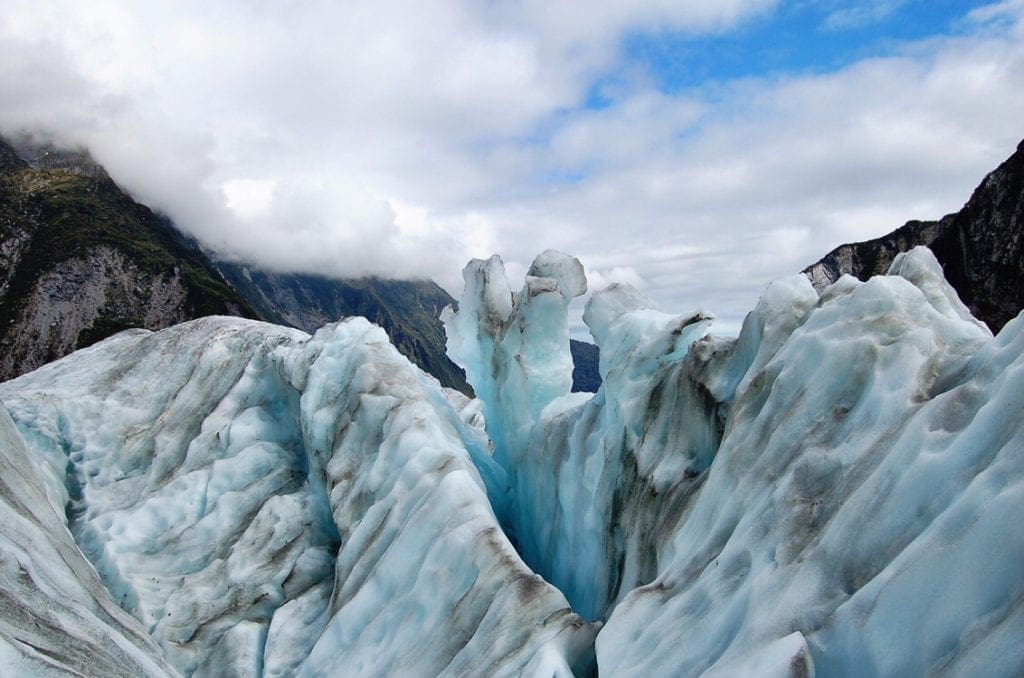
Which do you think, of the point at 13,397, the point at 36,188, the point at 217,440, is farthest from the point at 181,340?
the point at 36,188

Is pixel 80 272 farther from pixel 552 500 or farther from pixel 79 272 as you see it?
pixel 552 500

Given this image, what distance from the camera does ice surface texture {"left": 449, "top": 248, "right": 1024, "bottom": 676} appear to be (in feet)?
15.4

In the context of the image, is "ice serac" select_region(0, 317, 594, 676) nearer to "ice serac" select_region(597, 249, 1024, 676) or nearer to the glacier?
the glacier

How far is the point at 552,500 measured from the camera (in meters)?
12.8

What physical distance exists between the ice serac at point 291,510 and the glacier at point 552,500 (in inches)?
2.2

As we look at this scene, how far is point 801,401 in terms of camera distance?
7527 mm

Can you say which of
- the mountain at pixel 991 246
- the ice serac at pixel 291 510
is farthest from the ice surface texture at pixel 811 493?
the mountain at pixel 991 246

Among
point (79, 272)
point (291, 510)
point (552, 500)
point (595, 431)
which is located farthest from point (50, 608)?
point (79, 272)

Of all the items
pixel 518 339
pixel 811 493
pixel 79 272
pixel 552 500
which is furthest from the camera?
pixel 79 272

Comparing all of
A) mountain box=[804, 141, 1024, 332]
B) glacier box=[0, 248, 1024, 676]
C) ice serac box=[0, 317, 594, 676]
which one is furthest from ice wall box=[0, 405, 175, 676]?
mountain box=[804, 141, 1024, 332]

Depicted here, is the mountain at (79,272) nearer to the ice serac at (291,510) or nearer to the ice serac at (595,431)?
the ice serac at (291,510)

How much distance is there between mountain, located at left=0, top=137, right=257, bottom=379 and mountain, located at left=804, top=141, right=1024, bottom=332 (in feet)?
378

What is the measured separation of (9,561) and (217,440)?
7.88 metres

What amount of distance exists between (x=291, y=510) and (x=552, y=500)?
5.03m
